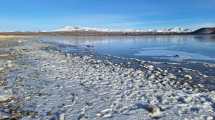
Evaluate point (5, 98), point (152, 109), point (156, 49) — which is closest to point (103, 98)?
point (152, 109)

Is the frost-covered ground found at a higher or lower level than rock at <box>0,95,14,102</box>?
lower

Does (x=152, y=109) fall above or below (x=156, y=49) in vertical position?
above

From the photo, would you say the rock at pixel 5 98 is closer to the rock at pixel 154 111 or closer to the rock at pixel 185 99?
the rock at pixel 154 111

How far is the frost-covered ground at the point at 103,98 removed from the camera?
31.4 ft

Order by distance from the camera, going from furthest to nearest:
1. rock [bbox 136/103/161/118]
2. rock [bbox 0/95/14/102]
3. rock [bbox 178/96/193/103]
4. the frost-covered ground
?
rock [bbox 0/95/14/102]
rock [bbox 178/96/193/103]
the frost-covered ground
rock [bbox 136/103/161/118]

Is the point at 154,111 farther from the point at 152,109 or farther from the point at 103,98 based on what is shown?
the point at 103,98

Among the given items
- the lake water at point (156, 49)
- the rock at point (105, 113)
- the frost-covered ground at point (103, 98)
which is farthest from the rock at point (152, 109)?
the lake water at point (156, 49)

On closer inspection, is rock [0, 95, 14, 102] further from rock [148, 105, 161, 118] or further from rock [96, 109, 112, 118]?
rock [148, 105, 161, 118]

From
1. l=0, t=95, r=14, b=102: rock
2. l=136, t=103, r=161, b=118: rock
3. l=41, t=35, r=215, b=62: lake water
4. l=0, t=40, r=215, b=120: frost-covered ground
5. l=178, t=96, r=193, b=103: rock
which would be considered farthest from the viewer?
l=41, t=35, r=215, b=62: lake water

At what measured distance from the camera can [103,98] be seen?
1160 cm

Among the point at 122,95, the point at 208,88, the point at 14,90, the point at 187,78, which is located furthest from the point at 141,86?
the point at 14,90

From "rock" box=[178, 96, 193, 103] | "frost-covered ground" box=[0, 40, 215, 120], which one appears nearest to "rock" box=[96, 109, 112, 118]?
"frost-covered ground" box=[0, 40, 215, 120]

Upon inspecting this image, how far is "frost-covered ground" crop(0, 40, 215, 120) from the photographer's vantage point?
377 inches

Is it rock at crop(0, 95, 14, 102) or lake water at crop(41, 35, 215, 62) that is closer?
rock at crop(0, 95, 14, 102)
